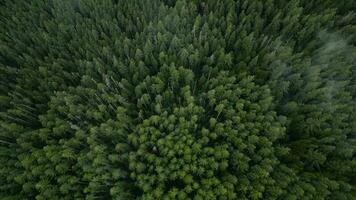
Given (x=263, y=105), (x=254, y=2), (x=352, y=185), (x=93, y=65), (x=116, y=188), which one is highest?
(x=254, y=2)

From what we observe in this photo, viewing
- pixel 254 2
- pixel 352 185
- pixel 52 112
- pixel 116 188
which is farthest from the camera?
pixel 254 2

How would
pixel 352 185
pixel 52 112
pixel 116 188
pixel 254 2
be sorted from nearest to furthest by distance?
pixel 116 188
pixel 352 185
pixel 52 112
pixel 254 2

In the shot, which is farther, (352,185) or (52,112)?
(52,112)

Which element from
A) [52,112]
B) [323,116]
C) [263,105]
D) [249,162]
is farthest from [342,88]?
[52,112]

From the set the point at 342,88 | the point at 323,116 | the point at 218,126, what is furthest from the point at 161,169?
the point at 342,88

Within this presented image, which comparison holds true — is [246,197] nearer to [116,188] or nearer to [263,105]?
[263,105]

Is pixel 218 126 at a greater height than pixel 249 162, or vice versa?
pixel 218 126
